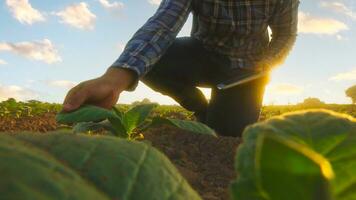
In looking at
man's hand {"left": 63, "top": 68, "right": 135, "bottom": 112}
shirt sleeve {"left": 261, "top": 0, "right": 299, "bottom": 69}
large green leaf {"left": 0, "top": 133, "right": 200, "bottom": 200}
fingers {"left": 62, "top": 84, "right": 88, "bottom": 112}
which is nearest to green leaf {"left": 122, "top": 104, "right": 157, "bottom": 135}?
man's hand {"left": 63, "top": 68, "right": 135, "bottom": 112}

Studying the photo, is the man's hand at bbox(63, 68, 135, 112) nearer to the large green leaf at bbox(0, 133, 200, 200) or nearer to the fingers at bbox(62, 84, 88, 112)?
the fingers at bbox(62, 84, 88, 112)

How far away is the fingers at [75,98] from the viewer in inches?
104

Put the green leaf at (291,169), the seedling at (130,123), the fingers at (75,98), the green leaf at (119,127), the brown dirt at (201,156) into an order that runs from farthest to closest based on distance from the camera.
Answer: the brown dirt at (201,156), the green leaf at (119,127), the seedling at (130,123), the fingers at (75,98), the green leaf at (291,169)

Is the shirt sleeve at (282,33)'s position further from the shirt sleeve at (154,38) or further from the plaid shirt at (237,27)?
the shirt sleeve at (154,38)

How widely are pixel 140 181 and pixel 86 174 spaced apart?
51 millimetres

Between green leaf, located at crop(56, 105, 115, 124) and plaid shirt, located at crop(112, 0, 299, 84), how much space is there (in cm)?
83

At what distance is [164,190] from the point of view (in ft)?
1.73

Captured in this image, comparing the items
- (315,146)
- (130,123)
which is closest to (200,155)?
(130,123)

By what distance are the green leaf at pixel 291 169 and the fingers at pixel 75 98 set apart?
2270 mm

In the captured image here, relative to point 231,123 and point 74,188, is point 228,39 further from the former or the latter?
point 74,188

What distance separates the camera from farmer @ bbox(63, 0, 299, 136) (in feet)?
14.8

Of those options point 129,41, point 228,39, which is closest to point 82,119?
point 129,41

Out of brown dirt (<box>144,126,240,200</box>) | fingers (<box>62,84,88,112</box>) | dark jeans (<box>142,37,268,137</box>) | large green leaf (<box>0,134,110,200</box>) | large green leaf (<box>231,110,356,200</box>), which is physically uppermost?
large green leaf (<box>0,134,110,200</box>)

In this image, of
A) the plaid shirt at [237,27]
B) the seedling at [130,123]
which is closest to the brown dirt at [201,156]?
the seedling at [130,123]
